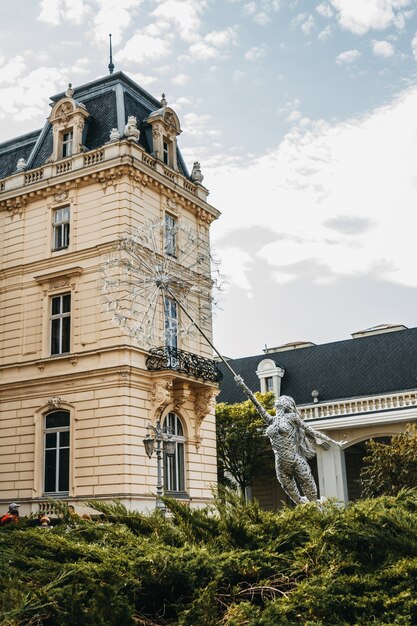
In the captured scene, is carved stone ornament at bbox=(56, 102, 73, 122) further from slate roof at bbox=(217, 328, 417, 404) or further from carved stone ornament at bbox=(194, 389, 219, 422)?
slate roof at bbox=(217, 328, 417, 404)

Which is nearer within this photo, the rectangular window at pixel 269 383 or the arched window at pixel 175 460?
the arched window at pixel 175 460

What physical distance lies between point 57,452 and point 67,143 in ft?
40.9

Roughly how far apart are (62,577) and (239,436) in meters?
32.4

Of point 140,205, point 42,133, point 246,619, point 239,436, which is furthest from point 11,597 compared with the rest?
point 239,436

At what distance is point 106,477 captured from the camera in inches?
1000

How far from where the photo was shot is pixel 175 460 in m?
28.5

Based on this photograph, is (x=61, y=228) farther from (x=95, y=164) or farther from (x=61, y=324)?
(x=61, y=324)

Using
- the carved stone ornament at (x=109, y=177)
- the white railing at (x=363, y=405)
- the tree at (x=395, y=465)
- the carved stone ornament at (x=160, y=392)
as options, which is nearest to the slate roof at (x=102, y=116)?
the carved stone ornament at (x=109, y=177)

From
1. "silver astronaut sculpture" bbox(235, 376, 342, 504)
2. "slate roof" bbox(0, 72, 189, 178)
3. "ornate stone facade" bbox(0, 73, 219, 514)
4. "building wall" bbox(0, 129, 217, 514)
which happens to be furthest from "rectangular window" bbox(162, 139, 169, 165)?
"silver astronaut sculpture" bbox(235, 376, 342, 504)

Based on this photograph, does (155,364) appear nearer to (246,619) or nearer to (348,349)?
(348,349)

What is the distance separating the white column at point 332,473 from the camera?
34.7 m

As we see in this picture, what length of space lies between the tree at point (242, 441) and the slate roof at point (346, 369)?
4.44m

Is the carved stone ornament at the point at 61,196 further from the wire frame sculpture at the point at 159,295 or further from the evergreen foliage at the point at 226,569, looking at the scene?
the evergreen foliage at the point at 226,569

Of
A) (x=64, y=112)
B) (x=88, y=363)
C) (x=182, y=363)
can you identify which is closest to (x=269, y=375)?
(x=182, y=363)
